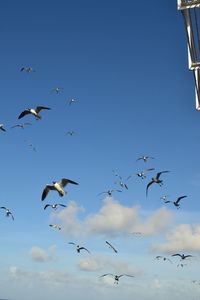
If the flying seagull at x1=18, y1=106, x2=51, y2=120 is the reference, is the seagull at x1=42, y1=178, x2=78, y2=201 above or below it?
below

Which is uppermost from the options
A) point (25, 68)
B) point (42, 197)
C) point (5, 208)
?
point (25, 68)

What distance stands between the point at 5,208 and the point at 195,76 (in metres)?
30.9

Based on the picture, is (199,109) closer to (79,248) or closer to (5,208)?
(79,248)

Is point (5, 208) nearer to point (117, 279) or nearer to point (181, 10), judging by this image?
point (117, 279)

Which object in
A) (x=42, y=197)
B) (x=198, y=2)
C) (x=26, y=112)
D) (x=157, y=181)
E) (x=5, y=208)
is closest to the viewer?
(x=198, y=2)

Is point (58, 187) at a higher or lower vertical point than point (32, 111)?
lower

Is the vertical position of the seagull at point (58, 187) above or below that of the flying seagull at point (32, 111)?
Answer: below

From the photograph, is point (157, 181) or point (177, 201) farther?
point (177, 201)

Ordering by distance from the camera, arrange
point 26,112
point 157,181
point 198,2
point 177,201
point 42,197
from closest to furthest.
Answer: point 198,2
point 42,197
point 26,112
point 157,181
point 177,201

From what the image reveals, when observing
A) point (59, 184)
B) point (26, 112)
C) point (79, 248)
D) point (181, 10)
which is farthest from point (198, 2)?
point (79, 248)

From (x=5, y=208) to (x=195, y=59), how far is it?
31475 millimetres

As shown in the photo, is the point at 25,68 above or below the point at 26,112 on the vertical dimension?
above

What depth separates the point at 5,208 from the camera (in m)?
44.4

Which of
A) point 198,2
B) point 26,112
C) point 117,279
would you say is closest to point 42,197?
point 26,112
